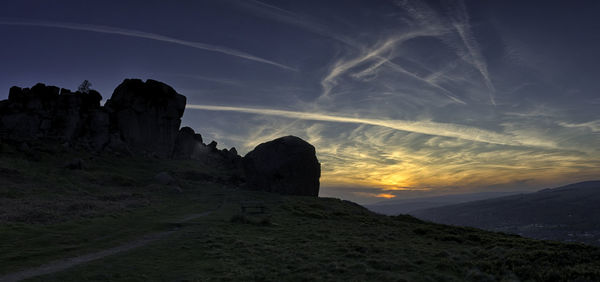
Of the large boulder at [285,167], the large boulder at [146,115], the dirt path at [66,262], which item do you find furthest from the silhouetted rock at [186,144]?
the dirt path at [66,262]

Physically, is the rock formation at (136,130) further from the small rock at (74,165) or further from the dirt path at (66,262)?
the dirt path at (66,262)

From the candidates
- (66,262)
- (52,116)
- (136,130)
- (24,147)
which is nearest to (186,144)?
(136,130)

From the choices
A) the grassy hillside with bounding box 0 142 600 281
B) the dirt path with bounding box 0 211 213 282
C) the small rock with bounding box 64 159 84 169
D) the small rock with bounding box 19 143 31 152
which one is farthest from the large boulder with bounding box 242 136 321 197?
the small rock with bounding box 19 143 31 152

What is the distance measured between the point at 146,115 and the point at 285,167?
67.0m

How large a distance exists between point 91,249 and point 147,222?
942 cm

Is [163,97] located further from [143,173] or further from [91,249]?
[91,249]

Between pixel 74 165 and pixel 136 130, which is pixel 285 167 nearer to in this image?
pixel 74 165

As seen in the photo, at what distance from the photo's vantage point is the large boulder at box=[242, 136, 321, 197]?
5709cm

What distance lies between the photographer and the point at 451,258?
49.7ft

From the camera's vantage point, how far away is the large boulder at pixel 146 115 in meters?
94.6

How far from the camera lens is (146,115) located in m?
99.2

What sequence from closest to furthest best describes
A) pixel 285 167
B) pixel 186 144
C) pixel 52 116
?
1. pixel 285 167
2. pixel 52 116
3. pixel 186 144

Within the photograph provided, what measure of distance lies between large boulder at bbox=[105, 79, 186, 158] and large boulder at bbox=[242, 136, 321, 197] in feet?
176

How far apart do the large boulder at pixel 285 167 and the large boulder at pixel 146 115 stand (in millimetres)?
53517
